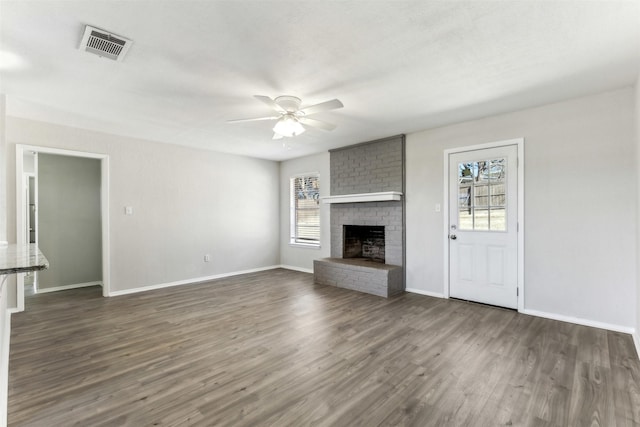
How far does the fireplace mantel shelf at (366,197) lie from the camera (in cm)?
464

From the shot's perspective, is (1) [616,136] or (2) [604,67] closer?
(2) [604,67]

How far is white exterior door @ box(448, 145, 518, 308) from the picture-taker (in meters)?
3.74

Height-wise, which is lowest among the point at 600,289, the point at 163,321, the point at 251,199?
the point at 163,321

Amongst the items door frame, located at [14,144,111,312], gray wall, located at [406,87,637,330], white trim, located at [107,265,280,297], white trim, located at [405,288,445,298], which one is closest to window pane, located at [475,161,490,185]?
gray wall, located at [406,87,637,330]

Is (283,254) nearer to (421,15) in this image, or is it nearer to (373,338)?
(373,338)

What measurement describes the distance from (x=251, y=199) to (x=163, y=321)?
3425 millimetres

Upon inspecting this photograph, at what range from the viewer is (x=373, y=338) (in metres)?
2.92

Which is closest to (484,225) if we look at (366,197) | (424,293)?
(424,293)

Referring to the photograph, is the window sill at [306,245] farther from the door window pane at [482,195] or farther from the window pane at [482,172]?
the window pane at [482,172]

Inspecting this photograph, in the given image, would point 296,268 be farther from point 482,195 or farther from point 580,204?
point 580,204

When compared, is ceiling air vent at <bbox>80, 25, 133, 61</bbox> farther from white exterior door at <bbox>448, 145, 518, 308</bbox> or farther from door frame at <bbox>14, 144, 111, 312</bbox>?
white exterior door at <bbox>448, 145, 518, 308</bbox>

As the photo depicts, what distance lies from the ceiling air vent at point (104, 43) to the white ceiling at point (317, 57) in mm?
52

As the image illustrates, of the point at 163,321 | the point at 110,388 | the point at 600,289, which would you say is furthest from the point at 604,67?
the point at 163,321

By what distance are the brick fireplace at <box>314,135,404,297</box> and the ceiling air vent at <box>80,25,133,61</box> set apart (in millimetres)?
3643
